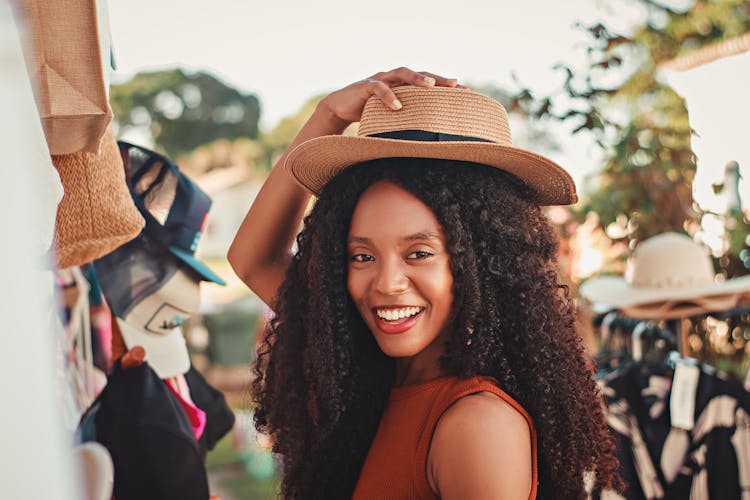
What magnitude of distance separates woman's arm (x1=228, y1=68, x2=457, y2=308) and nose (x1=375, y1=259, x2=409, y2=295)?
1.33 ft

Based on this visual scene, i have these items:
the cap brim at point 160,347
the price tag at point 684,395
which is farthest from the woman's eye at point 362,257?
the price tag at point 684,395

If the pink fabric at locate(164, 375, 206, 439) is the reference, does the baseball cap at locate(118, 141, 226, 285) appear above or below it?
above

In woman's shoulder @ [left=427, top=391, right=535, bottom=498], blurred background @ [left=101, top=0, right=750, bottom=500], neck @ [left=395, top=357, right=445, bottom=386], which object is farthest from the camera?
blurred background @ [left=101, top=0, right=750, bottom=500]

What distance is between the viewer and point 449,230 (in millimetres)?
1556

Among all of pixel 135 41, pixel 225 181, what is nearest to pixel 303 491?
pixel 135 41

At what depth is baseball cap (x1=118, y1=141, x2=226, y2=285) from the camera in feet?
6.79

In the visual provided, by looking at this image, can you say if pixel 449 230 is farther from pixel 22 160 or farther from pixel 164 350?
pixel 22 160

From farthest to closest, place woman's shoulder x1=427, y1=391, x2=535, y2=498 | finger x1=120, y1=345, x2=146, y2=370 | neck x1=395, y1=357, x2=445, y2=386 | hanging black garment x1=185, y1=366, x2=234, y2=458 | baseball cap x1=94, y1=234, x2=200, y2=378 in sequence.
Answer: hanging black garment x1=185, y1=366, x2=234, y2=458 → baseball cap x1=94, y1=234, x2=200, y2=378 → finger x1=120, y1=345, x2=146, y2=370 → neck x1=395, y1=357, x2=445, y2=386 → woman's shoulder x1=427, y1=391, x2=535, y2=498

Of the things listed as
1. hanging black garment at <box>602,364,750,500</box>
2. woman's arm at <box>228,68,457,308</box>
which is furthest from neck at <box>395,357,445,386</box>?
hanging black garment at <box>602,364,750,500</box>

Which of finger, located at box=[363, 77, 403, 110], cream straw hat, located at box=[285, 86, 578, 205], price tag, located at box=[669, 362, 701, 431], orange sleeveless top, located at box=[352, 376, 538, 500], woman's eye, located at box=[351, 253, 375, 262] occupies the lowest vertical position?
price tag, located at box=[669, 362, 701, 431]

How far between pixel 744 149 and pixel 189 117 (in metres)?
15.7

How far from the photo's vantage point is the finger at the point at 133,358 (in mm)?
1930

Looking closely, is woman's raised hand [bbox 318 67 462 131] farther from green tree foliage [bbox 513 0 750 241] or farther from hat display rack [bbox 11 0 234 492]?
green tree foliage [bbox 513 0 750 241]

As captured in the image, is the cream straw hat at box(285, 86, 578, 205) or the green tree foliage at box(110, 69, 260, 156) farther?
the green tree foliage at box(110, 69, 260, 156)
